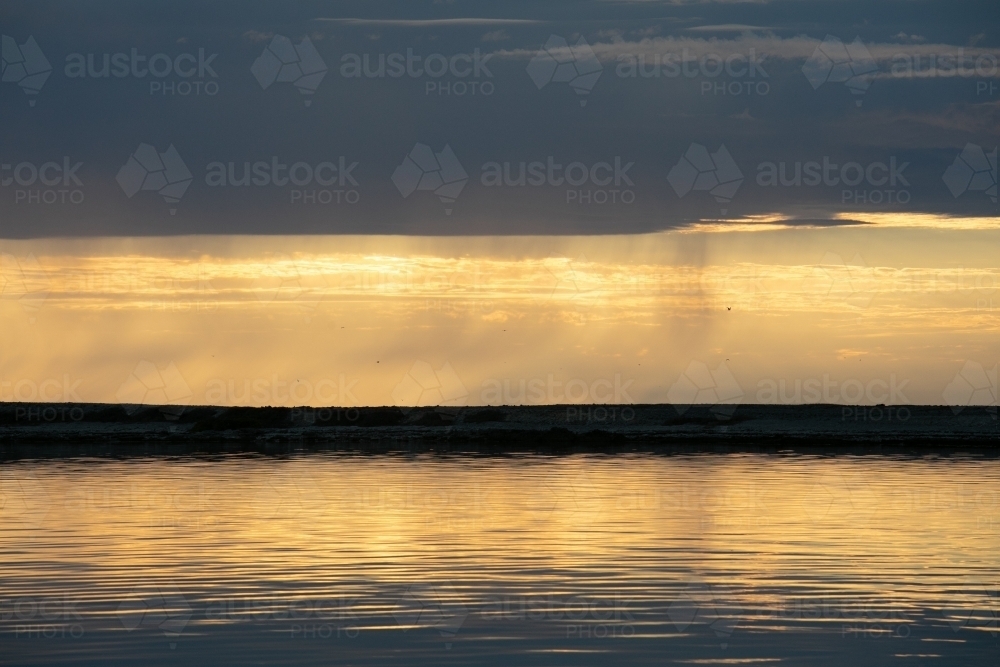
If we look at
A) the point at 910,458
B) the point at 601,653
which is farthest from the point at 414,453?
the point at 601,653

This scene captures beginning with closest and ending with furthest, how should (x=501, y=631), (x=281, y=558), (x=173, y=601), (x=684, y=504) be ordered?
(x=501, y=631)
(x=173, y=601)
(x=281, y=558)
(x=684, y=504)

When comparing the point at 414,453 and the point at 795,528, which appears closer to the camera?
the point at 795,528

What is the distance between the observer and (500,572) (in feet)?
75.7

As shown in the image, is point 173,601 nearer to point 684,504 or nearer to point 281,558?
point 281,558

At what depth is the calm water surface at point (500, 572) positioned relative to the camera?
16.7m

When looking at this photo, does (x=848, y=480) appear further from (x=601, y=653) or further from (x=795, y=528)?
(x=601, y=653)

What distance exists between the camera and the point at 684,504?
35.9m

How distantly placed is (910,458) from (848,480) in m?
16.9

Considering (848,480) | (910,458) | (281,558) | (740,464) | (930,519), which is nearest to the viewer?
(281,558)

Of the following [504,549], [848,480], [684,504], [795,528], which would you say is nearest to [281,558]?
[504,549]

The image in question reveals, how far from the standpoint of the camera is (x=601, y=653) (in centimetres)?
1611

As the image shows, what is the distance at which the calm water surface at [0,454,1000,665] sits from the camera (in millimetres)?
16672

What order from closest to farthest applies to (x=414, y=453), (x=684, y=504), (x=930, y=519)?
(x=930, y=519), (x=684, y=504), (x=414, y=453)

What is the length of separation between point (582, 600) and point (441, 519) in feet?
39.9
